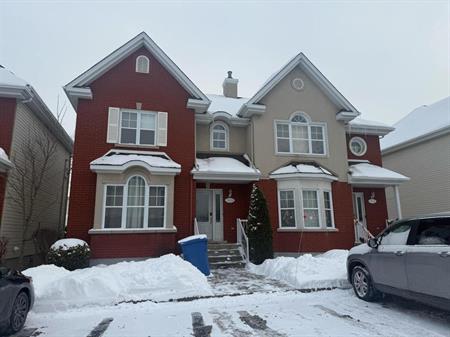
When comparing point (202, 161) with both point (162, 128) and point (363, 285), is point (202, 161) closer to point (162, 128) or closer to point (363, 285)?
point (162, 128)

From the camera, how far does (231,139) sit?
48.7ft

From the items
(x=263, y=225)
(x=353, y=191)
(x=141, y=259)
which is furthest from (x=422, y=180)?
(x=141, y=259)

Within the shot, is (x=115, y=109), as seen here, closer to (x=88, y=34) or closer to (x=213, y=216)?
(x=213, y=216)

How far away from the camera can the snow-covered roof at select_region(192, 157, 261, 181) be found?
12.5 m

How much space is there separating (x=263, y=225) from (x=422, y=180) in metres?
11.7

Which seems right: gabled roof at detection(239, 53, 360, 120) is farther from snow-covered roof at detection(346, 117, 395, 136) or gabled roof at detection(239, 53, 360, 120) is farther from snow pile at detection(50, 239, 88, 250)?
snow pile at detection(50, 239, 88, 250)

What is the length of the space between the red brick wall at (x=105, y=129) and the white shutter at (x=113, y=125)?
0.16 metres

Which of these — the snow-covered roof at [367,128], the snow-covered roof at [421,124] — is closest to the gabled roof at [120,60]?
the snow-covered roof at [367,128]

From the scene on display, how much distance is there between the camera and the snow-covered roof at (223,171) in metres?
12.5

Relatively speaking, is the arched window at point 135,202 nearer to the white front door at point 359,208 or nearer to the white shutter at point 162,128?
the white shutter at point 162,128

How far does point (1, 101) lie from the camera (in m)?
10.8

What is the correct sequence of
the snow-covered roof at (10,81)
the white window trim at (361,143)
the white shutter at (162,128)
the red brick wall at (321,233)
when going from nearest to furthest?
the snow-covered roof at (10,81) → the white shutter at (162,128) → the red brick wall at (321,233) → the white window trim at (361,143)

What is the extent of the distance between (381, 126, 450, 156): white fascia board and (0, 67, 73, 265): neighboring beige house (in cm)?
1919

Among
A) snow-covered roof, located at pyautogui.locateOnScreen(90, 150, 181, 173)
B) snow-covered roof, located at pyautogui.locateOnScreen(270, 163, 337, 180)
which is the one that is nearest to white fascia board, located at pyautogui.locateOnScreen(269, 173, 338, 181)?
snow-covered roof, located at pyautogui.locateOnScreen(270, 163, 337, 180)
